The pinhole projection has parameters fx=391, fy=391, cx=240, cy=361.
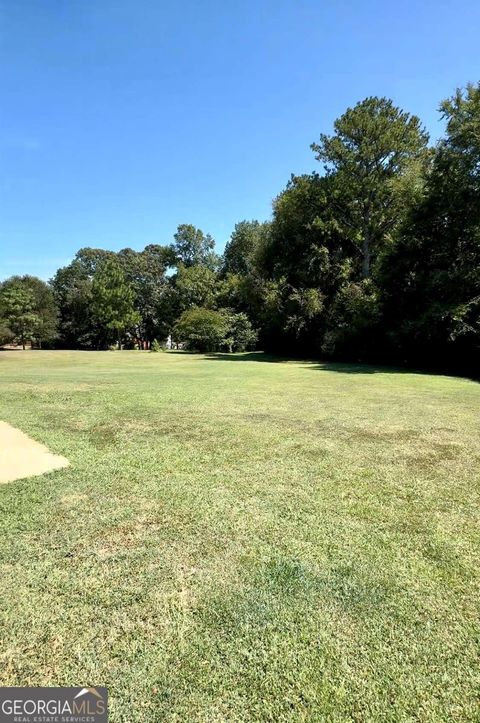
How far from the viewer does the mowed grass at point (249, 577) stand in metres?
1.62

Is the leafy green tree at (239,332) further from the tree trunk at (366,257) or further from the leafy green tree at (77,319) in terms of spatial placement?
the leafy green tree at (77,319)

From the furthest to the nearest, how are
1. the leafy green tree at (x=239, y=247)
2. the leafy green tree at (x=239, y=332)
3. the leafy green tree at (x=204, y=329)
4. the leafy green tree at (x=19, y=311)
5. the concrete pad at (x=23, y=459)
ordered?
the leafy green tree at (x=239, y=247), the leafy green tree at (x=19, y=311), the leafy green tree at (x=239, y=332), the leafy green tree at (x=204, y=329), the concrete pad at (x=23, y=459)

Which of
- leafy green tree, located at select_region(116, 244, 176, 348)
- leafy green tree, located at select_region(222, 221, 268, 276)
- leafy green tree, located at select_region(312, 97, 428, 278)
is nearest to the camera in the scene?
leafy green tree, located at select_region(312, 97, 428, 278)

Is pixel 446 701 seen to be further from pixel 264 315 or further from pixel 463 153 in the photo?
pixel 264 315

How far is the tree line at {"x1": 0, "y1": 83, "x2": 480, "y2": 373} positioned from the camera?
14852 mm

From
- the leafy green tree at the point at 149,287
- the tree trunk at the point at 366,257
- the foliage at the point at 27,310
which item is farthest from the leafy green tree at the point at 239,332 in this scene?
the foliage at the point at 27,310

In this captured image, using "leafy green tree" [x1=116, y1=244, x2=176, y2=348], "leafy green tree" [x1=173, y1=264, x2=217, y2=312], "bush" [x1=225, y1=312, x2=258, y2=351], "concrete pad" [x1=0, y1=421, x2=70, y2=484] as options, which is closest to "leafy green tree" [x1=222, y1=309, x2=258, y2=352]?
"bush" [x1=225, y1=312, x2=258, y2=351]

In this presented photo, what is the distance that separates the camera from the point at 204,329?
31.7m

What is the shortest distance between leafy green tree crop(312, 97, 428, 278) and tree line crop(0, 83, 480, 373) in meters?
0.05

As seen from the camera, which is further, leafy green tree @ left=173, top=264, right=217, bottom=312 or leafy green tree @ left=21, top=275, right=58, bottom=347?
leafy green tree @ left=173, top=264, right=217, bottom=312

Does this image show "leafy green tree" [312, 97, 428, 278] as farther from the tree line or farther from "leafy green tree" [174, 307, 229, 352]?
"leafy green tree" [174, 307, 229, 352]

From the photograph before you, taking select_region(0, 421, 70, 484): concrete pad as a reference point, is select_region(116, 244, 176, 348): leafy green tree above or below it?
above
